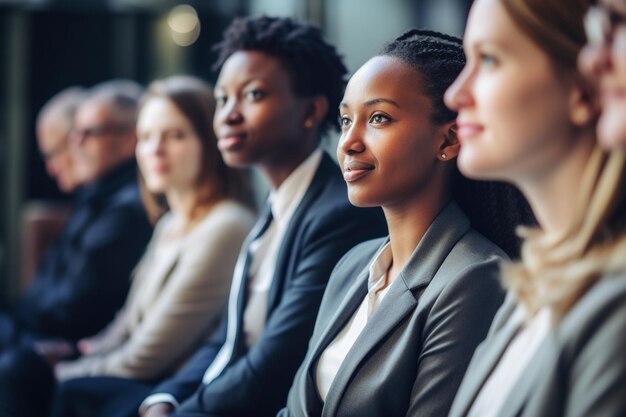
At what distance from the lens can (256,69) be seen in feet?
8.14

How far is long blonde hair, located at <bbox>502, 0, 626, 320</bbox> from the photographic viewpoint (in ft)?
3.76

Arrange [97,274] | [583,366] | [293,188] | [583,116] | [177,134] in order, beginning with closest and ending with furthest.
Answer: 1. [583,366]
2. [583,116]
3. [293,188]
4. [177,134]
5. [97,274]

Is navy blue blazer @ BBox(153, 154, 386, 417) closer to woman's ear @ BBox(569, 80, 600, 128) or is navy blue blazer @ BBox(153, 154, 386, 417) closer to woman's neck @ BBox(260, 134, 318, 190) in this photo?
woman's neck @ BBox(260, 134, 318, 190)

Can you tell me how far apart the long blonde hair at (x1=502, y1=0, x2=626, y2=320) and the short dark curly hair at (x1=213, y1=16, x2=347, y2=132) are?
4.16 ft

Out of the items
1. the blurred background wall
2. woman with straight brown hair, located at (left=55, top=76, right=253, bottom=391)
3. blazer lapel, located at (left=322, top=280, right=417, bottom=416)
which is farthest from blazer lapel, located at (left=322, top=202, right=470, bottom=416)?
the blurred background wall

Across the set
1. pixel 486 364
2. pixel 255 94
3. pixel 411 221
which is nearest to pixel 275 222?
pixel 255 94

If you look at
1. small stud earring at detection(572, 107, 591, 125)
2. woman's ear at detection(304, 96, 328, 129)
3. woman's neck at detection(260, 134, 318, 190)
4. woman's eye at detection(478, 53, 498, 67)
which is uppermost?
woman's eye at detection(478, 53, 498, 67)

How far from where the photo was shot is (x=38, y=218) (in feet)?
16.3

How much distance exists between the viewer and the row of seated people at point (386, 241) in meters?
1.19

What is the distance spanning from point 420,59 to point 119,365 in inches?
67.8

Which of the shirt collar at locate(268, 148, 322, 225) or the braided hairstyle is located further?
the shirt collar at locate(268, 148, 322, 225)

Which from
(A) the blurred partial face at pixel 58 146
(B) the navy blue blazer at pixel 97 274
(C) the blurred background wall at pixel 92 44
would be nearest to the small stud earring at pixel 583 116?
(B) the navy blue blazer at pixel 97 274

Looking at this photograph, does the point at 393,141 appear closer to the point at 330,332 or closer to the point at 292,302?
the point at 330,332

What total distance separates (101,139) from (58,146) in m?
0.83
